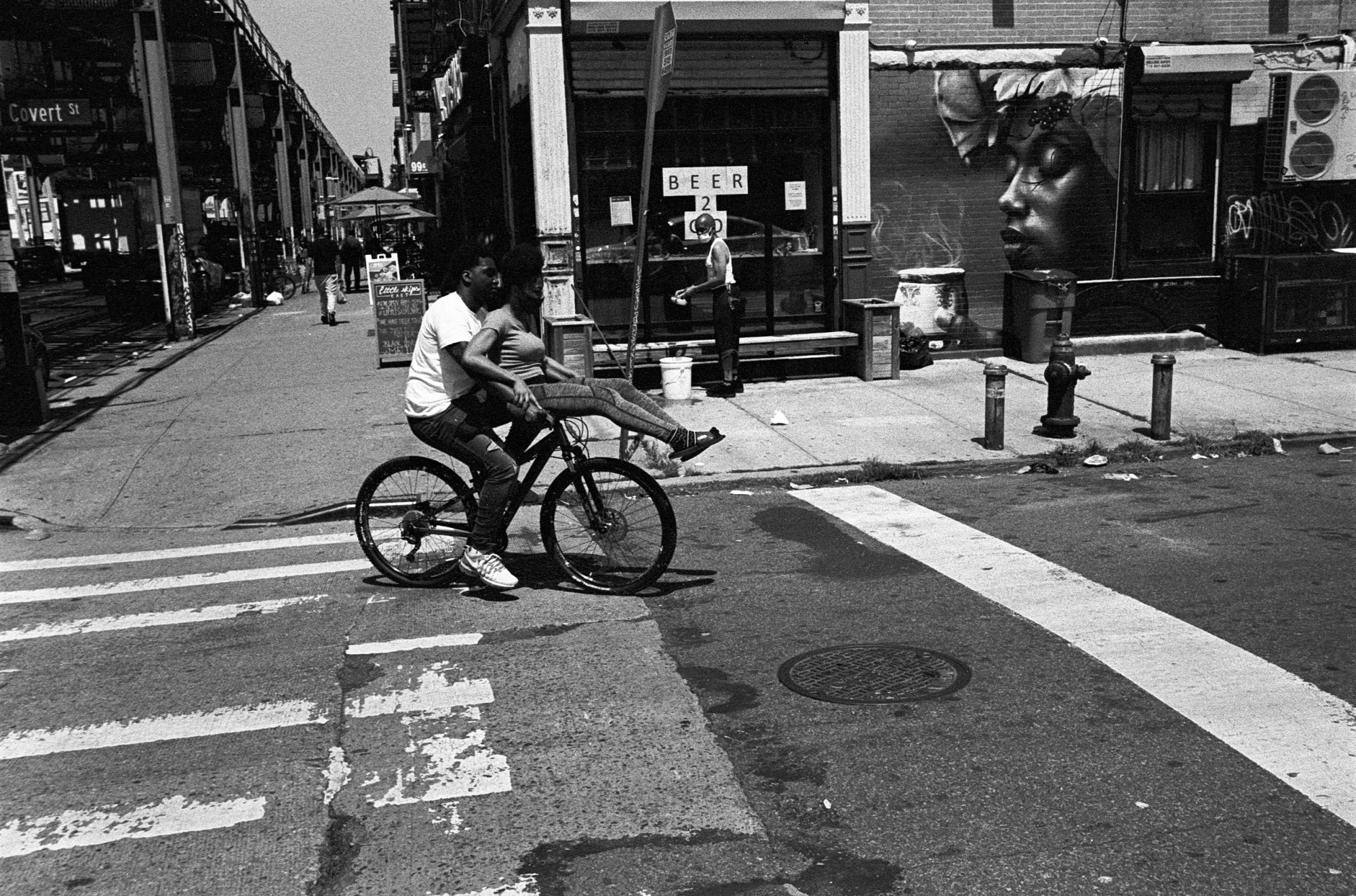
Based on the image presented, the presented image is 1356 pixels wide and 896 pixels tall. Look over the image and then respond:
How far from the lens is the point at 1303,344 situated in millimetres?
15609

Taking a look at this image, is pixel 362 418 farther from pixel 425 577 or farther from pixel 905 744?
pixel 905 744

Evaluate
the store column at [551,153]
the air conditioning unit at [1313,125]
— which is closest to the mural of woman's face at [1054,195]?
the air conditioning unit at [1313,125]

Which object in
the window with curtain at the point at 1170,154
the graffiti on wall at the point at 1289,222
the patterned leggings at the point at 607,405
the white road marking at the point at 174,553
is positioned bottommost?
the white road marking at the point at 174,553

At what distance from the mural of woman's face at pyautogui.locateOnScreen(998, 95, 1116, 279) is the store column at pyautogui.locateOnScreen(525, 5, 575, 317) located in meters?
5.55

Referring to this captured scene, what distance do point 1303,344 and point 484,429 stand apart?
1258cm

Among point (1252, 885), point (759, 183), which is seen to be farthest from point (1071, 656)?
point (759, 183)

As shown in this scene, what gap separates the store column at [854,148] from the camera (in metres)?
14.7

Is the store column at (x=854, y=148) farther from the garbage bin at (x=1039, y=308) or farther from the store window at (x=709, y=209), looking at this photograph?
the garbage bin at (x=1039, y=308)

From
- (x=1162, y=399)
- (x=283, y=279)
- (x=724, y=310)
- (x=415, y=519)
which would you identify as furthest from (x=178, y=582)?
(x=283, y=279)

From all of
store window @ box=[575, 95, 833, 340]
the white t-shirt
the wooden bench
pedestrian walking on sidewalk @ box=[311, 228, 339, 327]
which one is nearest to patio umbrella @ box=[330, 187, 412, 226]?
pedestrian walking on sidewalk @ box=[311, 228, 339, 327]

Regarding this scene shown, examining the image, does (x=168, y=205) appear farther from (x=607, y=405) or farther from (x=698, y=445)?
(x=698, y=445)

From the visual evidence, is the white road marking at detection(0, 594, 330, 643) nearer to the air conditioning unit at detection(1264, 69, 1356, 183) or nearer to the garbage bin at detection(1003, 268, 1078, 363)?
the garbage bin at detection(1003, 268, 1078, 363)

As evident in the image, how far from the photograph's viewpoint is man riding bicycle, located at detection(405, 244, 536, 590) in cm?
676

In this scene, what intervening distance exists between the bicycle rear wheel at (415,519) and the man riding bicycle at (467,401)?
27 cm
